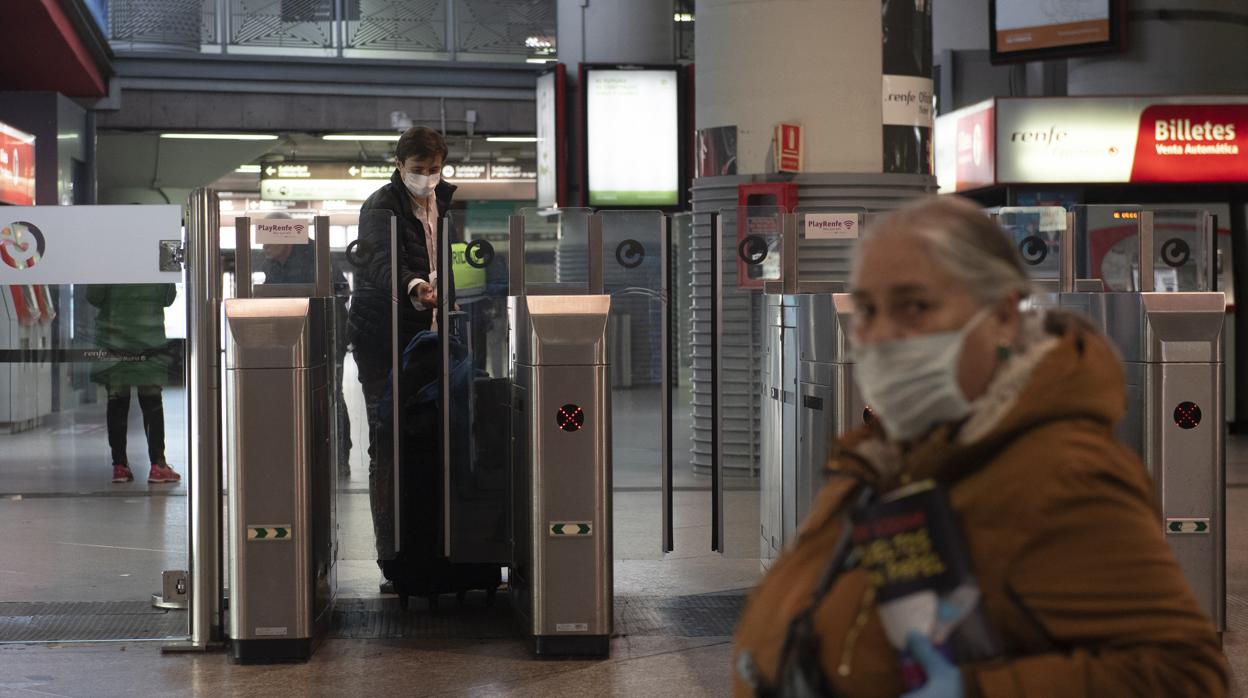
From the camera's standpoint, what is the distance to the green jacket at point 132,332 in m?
7.30

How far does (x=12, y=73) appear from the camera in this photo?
13617 mm

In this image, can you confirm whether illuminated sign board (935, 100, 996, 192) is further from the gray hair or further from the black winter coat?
the gray hair

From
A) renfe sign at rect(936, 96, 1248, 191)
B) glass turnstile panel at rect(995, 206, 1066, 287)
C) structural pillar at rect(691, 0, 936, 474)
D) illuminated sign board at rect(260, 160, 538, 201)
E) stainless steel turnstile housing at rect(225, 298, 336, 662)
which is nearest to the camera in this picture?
stainless steel turnstile housing at rect(225, 298, 336, 662)

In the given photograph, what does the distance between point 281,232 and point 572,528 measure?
1508 mm

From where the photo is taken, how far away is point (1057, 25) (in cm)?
1304

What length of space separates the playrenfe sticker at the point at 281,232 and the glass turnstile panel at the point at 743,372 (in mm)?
2208

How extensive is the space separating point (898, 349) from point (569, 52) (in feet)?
42.9

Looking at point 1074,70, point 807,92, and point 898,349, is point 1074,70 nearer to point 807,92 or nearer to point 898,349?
point 807,92

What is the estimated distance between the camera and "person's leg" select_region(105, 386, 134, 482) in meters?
7.74

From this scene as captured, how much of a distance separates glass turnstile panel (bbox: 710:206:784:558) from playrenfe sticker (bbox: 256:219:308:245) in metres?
2.21

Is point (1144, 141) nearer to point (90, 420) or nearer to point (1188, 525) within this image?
point (1188, 525)

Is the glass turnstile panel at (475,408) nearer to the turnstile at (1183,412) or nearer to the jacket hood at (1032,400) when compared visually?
the turnstile at (1183,412)

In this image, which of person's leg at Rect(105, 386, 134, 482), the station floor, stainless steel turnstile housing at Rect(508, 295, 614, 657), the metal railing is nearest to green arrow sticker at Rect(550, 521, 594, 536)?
stainless steel turnstile housing at Rect(508, 295, 614, 657)

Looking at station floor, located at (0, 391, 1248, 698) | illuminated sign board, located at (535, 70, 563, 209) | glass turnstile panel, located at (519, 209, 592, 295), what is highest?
illuminated sign board, located at (535, 70, 563, 209)
